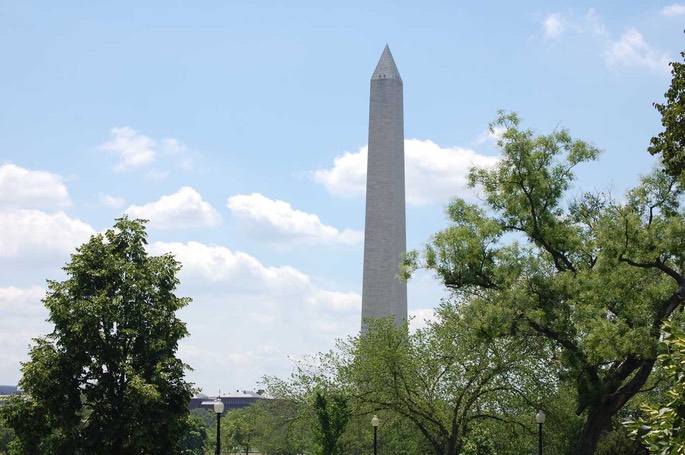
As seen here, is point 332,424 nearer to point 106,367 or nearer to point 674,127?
point 106,367

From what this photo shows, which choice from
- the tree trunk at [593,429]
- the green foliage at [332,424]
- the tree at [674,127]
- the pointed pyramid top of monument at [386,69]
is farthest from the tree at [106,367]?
the pointed pyramid top of monument at [386,69]

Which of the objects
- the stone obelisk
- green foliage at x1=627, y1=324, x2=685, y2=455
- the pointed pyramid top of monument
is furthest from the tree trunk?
the pointed pyramid top of monument

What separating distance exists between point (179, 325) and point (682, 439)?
27.2 metres

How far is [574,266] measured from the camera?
1280 inches

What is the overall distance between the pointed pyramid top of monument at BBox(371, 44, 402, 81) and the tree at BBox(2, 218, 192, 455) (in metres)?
29.0

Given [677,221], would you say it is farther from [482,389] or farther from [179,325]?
[179,325]

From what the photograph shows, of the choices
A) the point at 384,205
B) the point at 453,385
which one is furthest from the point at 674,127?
the point at 384,205

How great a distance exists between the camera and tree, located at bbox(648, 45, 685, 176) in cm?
2350

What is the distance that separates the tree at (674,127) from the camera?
23.5 m

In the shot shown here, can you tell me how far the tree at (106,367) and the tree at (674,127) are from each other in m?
18.9

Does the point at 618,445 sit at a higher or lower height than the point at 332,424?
lower

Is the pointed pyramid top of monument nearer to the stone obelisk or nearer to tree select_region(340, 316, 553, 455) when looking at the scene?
the stone obelisk

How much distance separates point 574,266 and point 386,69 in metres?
32.4

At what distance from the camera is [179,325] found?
36688 mm
